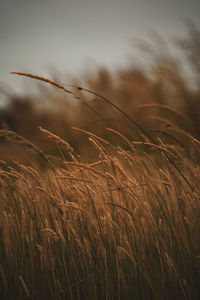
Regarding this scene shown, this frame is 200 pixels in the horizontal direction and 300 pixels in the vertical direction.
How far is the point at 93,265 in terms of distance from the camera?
89 centimetres

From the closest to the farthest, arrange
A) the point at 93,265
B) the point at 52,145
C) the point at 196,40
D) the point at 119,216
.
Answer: the point at 93,265 < the point at 119,216 < the point at 196,40 < the point at 52,145

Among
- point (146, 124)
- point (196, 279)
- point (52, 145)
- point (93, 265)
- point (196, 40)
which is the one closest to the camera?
point (196, 279)

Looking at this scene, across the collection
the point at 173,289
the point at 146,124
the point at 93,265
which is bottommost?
the point at 173,289

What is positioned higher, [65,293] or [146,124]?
[146,124]

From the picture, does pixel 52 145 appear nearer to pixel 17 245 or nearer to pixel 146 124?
pixel 146 124

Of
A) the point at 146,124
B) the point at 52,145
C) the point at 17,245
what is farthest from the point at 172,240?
the point at 52,145

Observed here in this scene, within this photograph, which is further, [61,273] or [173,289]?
[61,273]

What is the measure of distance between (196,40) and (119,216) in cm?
160

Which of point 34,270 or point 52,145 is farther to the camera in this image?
point 52,145

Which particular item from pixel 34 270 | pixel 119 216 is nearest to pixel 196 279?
pixel 119 216

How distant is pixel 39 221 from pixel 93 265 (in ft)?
1.08

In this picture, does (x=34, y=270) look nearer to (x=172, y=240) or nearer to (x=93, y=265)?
(x=93, y=265)

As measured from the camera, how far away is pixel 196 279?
30.9 inches

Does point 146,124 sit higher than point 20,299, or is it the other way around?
point 146,124
